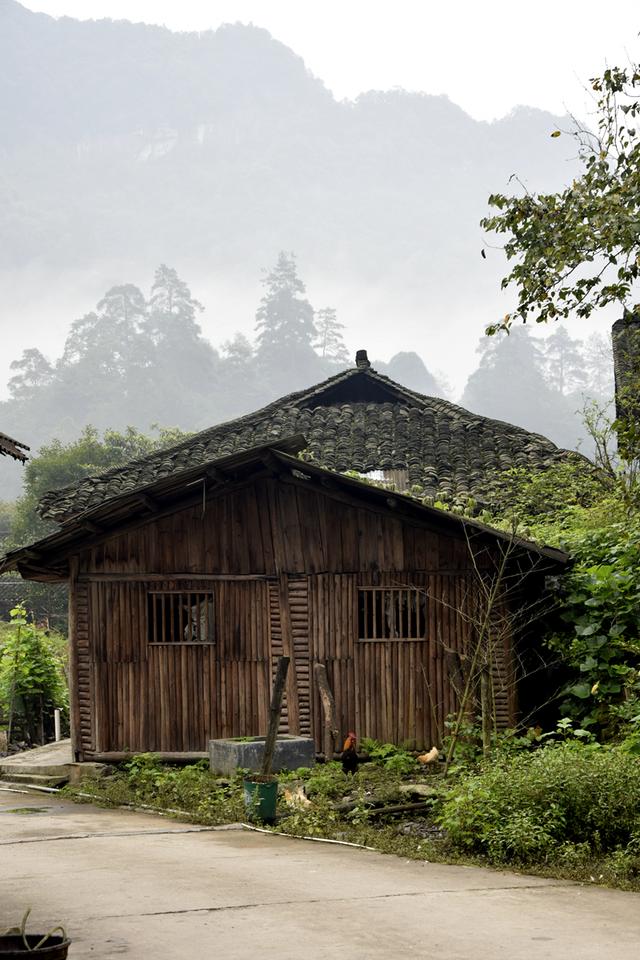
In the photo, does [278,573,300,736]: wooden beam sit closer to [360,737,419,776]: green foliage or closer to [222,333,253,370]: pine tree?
[360,737,419,776]: green foliage

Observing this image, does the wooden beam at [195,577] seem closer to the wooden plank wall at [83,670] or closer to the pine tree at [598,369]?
the wooden plank wall at [83,670]

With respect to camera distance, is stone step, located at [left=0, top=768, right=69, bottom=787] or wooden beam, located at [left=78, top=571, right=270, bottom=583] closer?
wooden beam, located at [left=78, top=571, right=270, bottom=583]

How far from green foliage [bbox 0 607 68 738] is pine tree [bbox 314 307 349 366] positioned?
412ft

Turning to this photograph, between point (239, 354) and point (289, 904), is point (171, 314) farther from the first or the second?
point (289, 904)

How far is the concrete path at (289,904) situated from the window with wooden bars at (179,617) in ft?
15.8

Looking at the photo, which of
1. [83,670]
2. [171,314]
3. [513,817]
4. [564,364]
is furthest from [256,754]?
[564,364]

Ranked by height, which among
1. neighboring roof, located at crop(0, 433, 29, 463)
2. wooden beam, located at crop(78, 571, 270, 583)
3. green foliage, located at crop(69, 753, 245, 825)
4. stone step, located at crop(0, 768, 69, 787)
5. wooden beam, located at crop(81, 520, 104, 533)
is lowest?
stone step, located at crop(0, 768, 69, 787)

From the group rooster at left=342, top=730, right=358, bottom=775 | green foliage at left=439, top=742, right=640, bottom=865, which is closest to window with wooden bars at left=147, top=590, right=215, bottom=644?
rooster at left=342, top=730, right=358, bottom=775

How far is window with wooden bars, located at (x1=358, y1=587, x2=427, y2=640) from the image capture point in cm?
1620

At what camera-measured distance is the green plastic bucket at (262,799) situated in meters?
12.3

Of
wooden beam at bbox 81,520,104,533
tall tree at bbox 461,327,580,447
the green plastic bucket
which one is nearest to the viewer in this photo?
the green plastic bucket

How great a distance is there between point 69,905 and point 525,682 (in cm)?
943

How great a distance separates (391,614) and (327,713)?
1615 millimetres

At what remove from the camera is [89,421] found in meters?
126
